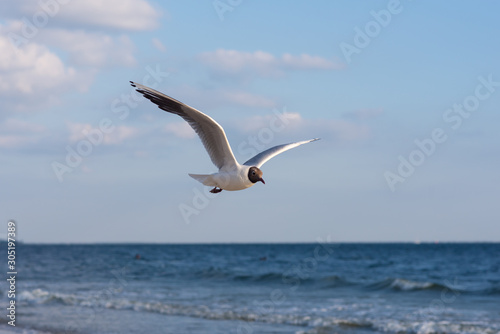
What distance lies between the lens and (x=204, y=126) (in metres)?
7.95

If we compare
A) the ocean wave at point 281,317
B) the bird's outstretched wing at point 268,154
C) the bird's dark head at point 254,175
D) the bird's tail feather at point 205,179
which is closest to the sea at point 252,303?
the ocean wave at point 281,317

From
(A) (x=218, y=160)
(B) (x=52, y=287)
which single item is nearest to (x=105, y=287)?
(B) (x=52, y=287)

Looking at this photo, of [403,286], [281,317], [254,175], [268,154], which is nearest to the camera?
[254,175]

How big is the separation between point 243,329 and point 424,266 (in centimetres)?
2700

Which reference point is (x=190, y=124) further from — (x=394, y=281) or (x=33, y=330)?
(x=394, y=281)

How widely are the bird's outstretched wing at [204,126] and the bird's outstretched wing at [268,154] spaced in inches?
24.7

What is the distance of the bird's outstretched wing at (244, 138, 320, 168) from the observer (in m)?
8.81

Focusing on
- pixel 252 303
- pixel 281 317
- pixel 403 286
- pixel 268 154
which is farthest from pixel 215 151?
pixel 403 286

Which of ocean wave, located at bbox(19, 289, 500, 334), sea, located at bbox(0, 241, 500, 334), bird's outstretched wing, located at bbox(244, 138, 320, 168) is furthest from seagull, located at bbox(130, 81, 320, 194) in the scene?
ocean wave, located at bbox(19, 289, 500, 334)

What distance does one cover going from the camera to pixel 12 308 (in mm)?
19797

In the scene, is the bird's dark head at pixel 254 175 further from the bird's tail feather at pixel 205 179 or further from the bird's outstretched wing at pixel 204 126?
the bird's tail feather at pixel 205 179

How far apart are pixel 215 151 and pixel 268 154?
4.11 feet

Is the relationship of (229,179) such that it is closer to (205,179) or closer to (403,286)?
(205,179)

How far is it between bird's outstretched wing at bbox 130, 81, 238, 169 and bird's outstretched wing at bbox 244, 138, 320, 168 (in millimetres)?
627
